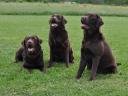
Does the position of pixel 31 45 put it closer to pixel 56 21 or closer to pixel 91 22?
pixel 56 21

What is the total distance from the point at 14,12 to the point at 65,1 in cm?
2680

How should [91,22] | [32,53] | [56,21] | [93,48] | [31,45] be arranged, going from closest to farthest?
1. [91,22]
2. [93,48]
3. [31,45]
4. [32,53]
5. [56,21]

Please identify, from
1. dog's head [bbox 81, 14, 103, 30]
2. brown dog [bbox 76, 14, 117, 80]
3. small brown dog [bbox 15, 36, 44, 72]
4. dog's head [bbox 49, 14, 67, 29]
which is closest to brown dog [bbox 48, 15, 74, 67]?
dog's head [bbox 49, 14, 67, 29]

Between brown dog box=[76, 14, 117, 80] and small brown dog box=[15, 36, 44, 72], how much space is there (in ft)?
4.40

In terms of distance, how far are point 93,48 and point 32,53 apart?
1.74 meters

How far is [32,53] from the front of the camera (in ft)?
37.7

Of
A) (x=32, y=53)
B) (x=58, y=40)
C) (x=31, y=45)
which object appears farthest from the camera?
(x=58, y=40)

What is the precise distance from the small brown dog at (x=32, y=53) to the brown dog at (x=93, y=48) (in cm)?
→ 134

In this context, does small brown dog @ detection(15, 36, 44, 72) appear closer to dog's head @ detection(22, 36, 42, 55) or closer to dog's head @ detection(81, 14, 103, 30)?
dog's head @ detection(22, 36, 42, 55)

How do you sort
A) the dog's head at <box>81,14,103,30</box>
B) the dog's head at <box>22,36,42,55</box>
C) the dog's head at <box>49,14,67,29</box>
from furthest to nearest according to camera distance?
1. the dog's head at <box>49,14,67,29</box>
2. the dog's head at <box>22,36,42,55</box>
3. the dog's head at <box>81,14,103,30</box>

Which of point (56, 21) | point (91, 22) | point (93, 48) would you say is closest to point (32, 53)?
point (56, 21)

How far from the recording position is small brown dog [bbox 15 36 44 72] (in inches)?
447

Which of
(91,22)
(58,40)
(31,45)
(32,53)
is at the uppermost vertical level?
(91,22)

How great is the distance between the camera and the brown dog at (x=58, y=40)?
12305 millimetres
